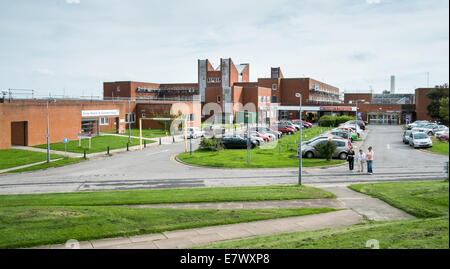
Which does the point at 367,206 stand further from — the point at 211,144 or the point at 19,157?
the point at 19,157

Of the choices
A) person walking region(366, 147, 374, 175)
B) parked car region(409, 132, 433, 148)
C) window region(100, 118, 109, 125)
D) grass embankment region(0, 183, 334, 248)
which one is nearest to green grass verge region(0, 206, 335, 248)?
grass embankment region(0, 183, 334, 248)

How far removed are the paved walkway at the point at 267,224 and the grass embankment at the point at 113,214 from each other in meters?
0.39

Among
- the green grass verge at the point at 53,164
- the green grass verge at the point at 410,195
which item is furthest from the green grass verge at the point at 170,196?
the green grass verge at the point at 53,164

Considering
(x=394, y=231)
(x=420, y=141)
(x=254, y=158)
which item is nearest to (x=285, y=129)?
(x=420, y=141)

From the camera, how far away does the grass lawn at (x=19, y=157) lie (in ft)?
97.0

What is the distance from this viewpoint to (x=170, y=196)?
16219mm

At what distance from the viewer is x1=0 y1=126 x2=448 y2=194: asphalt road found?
67.8 ft

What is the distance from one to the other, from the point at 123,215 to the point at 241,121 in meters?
59.6

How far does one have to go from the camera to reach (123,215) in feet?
41.8

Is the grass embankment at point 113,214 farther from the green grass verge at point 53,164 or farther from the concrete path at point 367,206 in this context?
the green grass verge at point 53,164

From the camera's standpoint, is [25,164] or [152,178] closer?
[152,178]

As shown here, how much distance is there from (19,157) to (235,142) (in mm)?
18401
